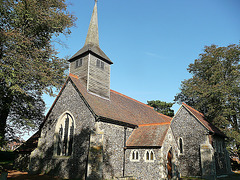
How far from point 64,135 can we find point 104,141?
4185mm

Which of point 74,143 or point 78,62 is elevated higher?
point 78,62

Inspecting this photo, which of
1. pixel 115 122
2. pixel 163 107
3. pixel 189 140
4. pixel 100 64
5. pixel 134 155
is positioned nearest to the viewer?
pixel 134 155

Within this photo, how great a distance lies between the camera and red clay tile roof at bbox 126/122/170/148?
15.3 m

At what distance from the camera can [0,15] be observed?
13633 millimetres

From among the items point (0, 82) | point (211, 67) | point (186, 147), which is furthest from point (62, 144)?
point (211, 67)

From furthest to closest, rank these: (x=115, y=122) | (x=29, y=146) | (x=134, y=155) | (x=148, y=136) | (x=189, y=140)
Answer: (x=29, y=146) → (x=189, y=140) → (x=148, y=136) → (x=115, y=122) → (x=134, y=155)

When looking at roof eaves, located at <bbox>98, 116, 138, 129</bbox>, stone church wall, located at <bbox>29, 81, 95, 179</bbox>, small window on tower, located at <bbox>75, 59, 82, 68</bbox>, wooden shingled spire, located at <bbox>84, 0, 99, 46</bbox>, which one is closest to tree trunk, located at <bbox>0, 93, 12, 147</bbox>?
stone church wall, located at <bbox>29, 81, 95, 179</bbox>

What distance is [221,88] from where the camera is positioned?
80.1 ft

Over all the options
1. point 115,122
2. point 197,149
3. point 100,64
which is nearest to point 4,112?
point 115,122

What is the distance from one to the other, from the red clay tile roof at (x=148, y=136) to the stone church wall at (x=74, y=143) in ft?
14.3

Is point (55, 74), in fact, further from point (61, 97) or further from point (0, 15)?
point (0, 15)

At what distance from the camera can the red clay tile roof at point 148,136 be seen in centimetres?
1534

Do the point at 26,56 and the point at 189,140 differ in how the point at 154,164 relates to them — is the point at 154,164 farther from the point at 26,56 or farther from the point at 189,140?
the point at 26,56

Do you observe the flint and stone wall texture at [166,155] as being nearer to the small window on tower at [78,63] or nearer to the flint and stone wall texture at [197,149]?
the flint and stone wall texture at [197,149]
